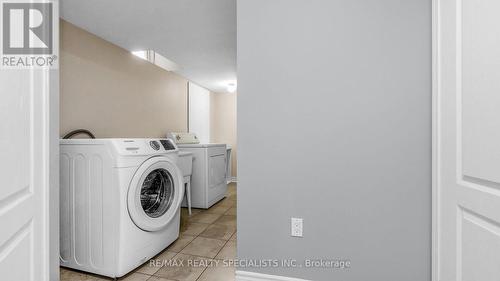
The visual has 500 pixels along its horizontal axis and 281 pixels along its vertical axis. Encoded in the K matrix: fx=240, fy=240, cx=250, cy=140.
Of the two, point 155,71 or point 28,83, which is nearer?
point 28,83

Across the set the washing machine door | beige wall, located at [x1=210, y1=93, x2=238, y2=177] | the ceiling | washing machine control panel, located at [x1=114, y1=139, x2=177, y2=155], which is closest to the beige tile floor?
the washing machine door

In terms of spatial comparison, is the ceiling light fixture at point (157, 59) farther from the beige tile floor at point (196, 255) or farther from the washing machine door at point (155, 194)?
the beige tile floor at point (196, 255)

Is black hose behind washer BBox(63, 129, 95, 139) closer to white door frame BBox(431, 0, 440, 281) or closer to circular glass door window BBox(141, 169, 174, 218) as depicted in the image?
circular glass door window BBox(141, 169, 174, 218)

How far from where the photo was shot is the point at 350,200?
1392 mm

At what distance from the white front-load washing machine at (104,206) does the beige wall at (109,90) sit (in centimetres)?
71

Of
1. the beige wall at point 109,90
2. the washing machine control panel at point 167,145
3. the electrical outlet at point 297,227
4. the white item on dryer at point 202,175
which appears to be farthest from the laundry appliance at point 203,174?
the electrical outlet at point 297,227

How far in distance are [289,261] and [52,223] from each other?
4.35 ft

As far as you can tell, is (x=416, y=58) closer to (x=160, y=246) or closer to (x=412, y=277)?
(x=412, y=277)

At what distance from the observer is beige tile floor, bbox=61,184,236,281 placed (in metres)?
1.71

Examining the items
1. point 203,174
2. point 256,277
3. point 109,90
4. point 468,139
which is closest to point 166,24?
point 109,90

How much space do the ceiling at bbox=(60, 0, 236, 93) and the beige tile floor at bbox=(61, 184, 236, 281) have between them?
6.71 ft

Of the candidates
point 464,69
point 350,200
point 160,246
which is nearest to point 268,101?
point 350,200

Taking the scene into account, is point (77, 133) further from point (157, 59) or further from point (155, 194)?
point (157, 59)

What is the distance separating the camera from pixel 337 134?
1406mm
